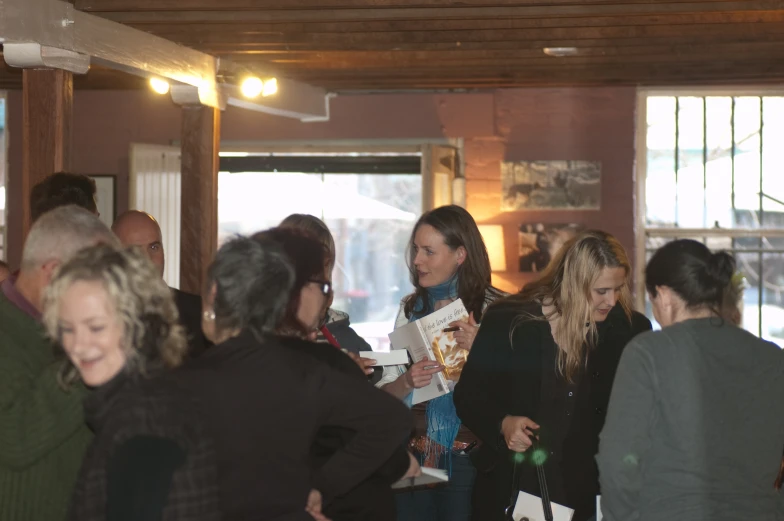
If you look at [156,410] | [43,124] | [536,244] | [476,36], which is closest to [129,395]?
[156,410]

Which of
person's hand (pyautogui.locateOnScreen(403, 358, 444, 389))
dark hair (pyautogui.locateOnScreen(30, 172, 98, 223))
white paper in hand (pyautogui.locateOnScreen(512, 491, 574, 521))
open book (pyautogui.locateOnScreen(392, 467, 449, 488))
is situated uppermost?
dark hair (pyautogui.locateOnScreen(30, 172, 98, 223))

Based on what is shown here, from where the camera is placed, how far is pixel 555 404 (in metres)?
2.92

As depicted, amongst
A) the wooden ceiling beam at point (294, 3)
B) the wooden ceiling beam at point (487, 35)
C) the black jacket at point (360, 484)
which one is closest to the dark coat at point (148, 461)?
the black jacket at point (360, 484)

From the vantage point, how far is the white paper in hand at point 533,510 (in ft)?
9.37

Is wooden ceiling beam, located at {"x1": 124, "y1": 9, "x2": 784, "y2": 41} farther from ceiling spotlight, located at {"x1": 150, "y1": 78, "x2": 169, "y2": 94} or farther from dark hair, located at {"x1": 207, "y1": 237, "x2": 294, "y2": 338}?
dark hair, located at {"x1": 207, "y1": 237, "x2": 294, "y2": 338}

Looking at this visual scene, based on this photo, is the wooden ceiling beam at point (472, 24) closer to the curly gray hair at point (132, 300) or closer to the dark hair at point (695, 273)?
the dark hair at point (695, 273)

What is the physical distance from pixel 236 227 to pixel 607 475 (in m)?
6.77

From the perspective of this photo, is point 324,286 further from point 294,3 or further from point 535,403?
point 294,3

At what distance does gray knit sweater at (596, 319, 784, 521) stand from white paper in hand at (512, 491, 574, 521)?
572 mm

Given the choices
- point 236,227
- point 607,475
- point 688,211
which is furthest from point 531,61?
point 607,475

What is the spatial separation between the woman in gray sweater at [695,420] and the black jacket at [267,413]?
656 mm

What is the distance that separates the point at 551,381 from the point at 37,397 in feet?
4.93

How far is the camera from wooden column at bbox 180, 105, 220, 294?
6.13m

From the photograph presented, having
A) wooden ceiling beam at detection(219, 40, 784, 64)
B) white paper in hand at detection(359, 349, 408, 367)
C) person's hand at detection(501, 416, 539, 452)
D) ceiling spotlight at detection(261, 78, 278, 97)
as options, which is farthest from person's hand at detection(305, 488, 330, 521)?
ceiling spotlight at detection(261, 78, 278, 97)
